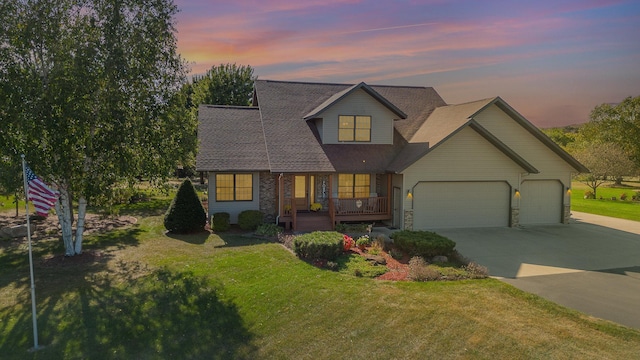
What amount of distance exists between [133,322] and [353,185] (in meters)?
13.3

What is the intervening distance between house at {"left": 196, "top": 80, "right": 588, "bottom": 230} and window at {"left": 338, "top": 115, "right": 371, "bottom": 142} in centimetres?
5

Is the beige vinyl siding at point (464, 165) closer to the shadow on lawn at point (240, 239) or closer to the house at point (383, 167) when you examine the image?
the house at point (383, 167)

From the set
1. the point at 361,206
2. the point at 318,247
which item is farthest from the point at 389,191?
the point at 318,247

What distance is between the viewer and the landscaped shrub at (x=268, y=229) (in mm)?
17656

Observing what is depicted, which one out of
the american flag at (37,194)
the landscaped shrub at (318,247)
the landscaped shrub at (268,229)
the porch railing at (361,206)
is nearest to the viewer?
the american flag at (37,194)

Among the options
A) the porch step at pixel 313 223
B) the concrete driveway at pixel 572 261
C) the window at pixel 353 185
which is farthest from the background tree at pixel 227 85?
the concrete driveway at pixel 572 261

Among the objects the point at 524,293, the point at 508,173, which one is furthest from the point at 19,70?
the point at 508,173

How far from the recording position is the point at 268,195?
1970 centimetres

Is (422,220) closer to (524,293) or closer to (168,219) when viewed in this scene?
(524,293)

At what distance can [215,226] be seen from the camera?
18297mm

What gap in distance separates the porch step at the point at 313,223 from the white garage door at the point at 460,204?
4185 mm

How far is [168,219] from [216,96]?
22.8 meters

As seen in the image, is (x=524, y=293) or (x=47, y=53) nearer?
(x=524, y=293)

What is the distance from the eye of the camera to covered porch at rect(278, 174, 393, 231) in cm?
1881
